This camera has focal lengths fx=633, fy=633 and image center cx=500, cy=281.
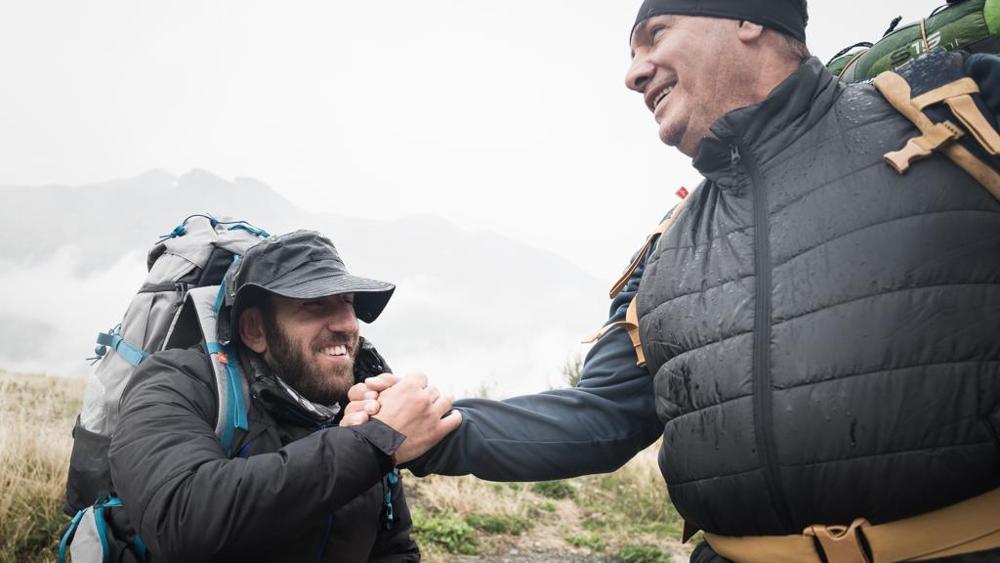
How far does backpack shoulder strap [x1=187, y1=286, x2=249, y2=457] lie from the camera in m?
2.68

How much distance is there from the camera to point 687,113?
2.30 m

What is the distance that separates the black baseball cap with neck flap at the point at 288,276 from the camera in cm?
305

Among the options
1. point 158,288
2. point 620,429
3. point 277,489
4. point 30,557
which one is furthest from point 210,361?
point 30,557

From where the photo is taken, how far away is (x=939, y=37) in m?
2.02

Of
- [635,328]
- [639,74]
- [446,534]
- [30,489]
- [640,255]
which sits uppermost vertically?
[639,74]

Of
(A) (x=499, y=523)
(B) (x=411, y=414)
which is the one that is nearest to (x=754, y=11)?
(B) (x=411, y=414)

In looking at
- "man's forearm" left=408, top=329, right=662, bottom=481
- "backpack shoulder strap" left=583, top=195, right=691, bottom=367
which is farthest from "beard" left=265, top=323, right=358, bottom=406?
"backpack shoulder strap" left=583, top=195, right=691, bottom=367

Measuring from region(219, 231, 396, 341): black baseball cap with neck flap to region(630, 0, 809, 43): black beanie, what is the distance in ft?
6.24

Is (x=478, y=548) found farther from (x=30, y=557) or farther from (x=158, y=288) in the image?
(x=158, y=288)

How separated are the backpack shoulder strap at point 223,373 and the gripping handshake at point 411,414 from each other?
0.56m

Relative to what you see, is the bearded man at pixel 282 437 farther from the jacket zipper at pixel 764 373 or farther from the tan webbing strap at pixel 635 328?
the jacket zipper at pixel 764 373

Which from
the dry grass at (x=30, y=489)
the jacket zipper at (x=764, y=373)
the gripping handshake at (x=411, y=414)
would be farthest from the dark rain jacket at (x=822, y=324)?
the dry grass at (x=30, y=489)

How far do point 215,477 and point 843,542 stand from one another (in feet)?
6.38

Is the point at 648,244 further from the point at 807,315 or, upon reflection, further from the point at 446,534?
the point at 446,534
